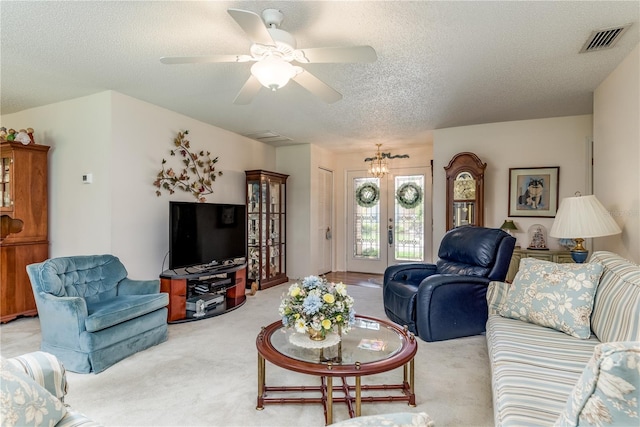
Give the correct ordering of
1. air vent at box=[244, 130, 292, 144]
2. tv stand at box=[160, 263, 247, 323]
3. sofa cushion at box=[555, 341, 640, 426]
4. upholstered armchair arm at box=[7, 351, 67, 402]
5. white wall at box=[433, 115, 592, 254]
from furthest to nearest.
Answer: air vent at box=[244, 130, 292, 144], white wall at box=[433, 115, 592, 254], tv stand at box=[160, 263, 247, 323], upholstered armchair arm at box=[7, 351, 67, 402], sofa cushion at box=[555, 341, 640, 426]

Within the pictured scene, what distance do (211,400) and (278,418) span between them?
482 mm

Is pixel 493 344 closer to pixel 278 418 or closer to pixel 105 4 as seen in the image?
pixel 278 418

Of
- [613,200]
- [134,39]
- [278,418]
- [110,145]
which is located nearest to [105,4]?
Result: [134,39]

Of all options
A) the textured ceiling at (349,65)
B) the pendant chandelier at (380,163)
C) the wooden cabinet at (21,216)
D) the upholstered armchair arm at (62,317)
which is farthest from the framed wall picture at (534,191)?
the wooden cabinet at (21,216)

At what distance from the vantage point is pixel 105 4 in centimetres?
202

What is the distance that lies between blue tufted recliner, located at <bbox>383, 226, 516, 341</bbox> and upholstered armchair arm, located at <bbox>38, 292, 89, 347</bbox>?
2.70 m

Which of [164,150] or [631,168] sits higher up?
[164,150]

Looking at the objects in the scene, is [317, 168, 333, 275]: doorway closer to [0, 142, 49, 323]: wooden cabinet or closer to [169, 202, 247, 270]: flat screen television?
[169, 202, 247, 270]: flat screen television

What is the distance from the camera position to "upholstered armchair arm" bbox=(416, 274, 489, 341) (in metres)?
3.11

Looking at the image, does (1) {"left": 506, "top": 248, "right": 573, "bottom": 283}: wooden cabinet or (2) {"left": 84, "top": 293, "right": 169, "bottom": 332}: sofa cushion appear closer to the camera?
(2) {"left": 84, "top": 293, "right": 169, "bottom": 332}: sofa cushion

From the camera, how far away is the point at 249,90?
2.49 m

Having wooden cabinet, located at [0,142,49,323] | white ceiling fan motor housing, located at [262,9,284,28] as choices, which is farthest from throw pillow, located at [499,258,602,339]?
wooden cabinet, located at [0,142,49,323]

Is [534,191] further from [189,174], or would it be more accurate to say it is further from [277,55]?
[189,174]

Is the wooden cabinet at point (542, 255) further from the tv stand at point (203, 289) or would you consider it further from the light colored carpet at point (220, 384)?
the tv stand at point (203, 289)
